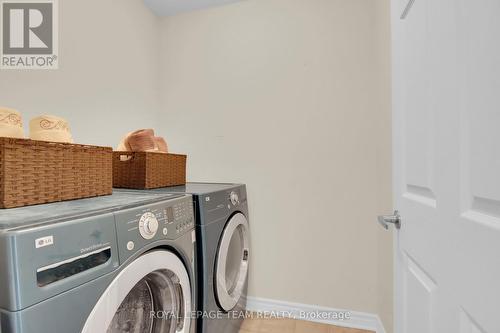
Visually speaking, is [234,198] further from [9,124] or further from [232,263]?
[9,124]

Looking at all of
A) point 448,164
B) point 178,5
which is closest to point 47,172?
point 448,164

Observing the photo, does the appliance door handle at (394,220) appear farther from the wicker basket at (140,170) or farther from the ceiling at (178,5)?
the ceiling at (178,5)

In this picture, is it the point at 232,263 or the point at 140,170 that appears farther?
the point at 232,263

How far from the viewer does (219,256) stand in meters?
1.24

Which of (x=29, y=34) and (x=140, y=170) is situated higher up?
(x=29, y=34)

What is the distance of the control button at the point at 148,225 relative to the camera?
0.75 metres

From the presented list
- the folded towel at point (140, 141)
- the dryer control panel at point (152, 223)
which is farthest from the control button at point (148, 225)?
the folded towel at point (140, 141)

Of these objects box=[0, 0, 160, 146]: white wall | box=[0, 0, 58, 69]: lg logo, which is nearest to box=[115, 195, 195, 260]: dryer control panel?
box=[0, 0, 160, 146]: white wall

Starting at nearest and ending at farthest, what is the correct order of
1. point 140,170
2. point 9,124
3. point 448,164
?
point 448,164, point 9,124, point 140,170

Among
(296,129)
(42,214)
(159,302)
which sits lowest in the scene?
(159,302)

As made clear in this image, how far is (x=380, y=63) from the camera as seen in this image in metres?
1.45

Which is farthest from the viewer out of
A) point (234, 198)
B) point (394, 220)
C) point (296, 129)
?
point (296, 129)

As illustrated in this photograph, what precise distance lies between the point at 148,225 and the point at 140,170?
0.55m

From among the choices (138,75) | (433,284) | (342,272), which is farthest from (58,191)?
(342,272)
